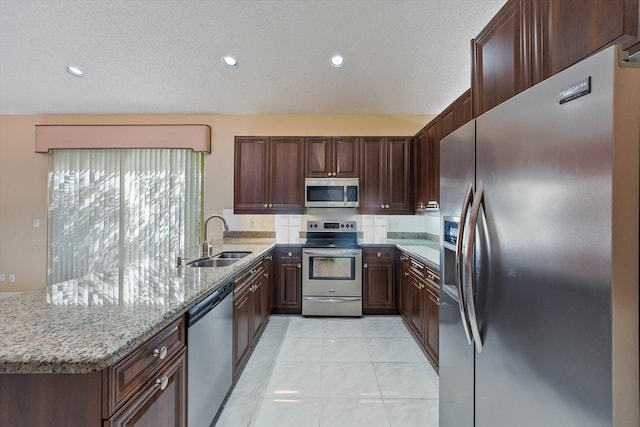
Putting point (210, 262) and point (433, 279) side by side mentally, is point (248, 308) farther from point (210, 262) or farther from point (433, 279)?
point (433, 279)

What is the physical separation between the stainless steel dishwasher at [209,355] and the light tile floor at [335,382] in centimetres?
29

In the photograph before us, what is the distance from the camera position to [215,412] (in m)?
1.71

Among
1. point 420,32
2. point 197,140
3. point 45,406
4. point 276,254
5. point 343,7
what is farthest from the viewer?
point 197,140

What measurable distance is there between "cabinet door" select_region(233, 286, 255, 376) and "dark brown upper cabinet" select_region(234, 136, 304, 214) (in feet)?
5.26

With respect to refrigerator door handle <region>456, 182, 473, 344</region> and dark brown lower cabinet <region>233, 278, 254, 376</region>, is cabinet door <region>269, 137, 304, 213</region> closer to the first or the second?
dark brown lower cabinet <region>233, 278, 254, 376</region>

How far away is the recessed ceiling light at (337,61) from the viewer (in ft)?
10.2

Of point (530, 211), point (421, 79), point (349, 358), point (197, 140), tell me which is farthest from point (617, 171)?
point (197, 140)

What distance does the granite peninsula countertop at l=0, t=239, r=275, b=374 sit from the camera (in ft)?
2.60

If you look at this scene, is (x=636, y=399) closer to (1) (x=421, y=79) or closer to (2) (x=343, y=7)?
(2) (x=343, y=7)

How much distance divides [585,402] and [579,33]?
3.28ft

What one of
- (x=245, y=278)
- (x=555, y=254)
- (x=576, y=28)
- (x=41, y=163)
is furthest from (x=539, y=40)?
(x=41, y=163)

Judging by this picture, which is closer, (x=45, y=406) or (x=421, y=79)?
(x=45, y=406)

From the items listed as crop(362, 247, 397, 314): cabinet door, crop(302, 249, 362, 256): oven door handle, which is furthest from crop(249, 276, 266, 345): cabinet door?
crop(362, 247, 397, 314): cabinet door

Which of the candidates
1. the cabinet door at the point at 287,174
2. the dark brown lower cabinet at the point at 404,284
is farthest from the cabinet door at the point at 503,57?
the cabinet door at the point at 287,174
